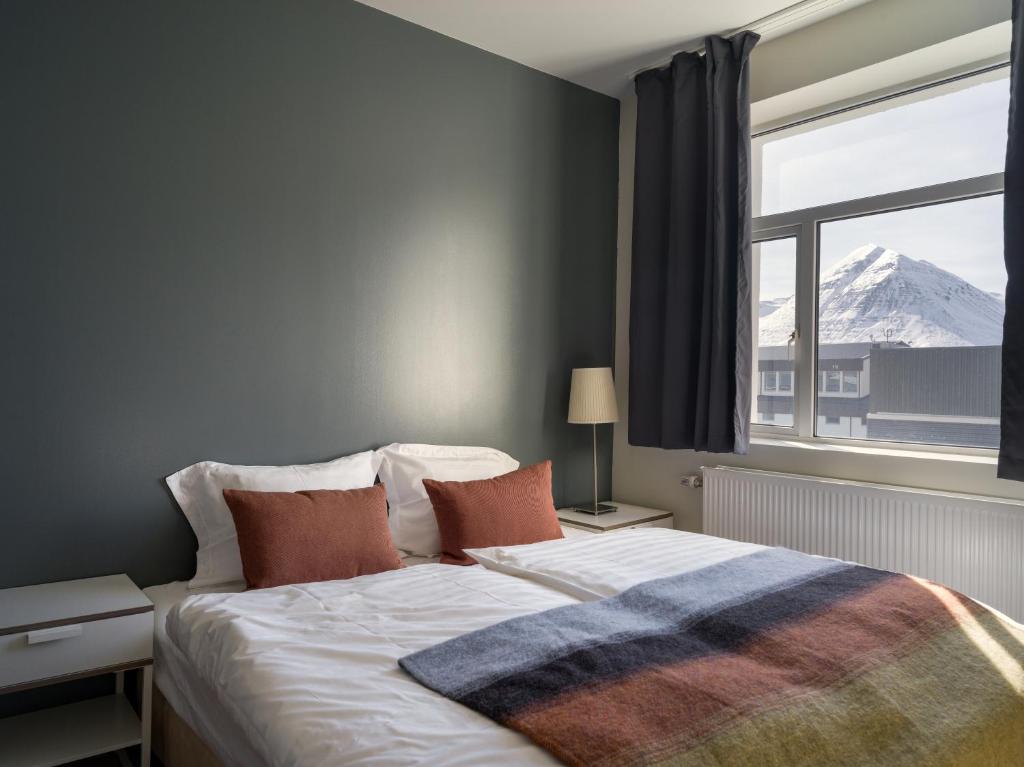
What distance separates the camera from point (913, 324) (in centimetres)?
311

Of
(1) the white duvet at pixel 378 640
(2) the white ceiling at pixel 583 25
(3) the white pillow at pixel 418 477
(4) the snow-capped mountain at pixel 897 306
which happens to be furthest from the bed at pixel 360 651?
(2) the white ceiling at pixel 583 25

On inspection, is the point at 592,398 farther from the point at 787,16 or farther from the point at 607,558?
the point at 787,16

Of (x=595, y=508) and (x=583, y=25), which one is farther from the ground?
(x=583, y=25)

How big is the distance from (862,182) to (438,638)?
276cm

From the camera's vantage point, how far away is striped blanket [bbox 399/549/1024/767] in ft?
4.21

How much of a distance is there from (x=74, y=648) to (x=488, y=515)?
1.34 metres

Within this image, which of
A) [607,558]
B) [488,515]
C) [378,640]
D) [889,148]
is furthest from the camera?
[889,148]

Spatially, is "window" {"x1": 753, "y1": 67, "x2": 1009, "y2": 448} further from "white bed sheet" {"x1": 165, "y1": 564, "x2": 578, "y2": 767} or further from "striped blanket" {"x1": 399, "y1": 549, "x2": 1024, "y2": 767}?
"white bed sheet" {"x1": 165, "y1": 564, "x2": 578, "y2": 767}

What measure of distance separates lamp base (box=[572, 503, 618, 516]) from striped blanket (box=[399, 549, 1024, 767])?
1564 millimetres

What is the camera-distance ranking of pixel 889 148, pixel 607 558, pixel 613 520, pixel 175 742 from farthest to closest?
pixel 613 520 < pixel 889 148 < pixel 607 558 < pixel 175 742

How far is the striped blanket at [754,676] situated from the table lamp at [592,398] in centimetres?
157

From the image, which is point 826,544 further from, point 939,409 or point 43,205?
point 43,205

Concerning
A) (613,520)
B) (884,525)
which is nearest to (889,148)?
(884,525)

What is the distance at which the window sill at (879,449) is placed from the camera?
9.29ft
